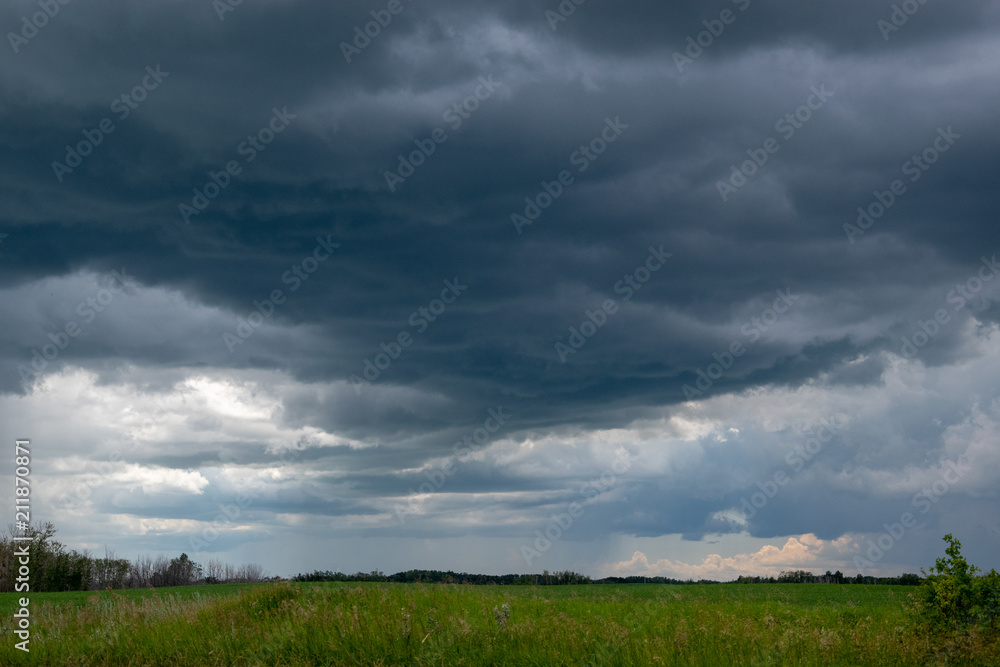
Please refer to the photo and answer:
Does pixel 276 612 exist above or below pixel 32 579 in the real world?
above

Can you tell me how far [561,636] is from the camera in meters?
13.7

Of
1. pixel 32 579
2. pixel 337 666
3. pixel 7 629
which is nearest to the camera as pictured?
pixel 337 666

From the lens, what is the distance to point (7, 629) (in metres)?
20.3

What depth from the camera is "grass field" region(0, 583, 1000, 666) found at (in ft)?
40.7

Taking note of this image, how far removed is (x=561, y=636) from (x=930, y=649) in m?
6.39

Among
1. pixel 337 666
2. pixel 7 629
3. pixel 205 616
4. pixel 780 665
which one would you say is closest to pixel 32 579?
pixel 7 629

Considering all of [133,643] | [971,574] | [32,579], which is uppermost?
[971,574]

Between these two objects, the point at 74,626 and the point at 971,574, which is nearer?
the point at 971,574

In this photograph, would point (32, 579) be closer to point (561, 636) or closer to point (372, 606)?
point (372, 606)

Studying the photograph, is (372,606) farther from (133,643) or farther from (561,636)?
(561,636)

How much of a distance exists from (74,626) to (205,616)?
12.4 feet

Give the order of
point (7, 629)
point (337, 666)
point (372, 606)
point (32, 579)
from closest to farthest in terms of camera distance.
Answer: point (337, 666) < point (372, 606) < point (7, 629) < point (32, 579)

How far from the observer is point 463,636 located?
14234mm

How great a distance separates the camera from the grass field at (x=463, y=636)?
12.4m
